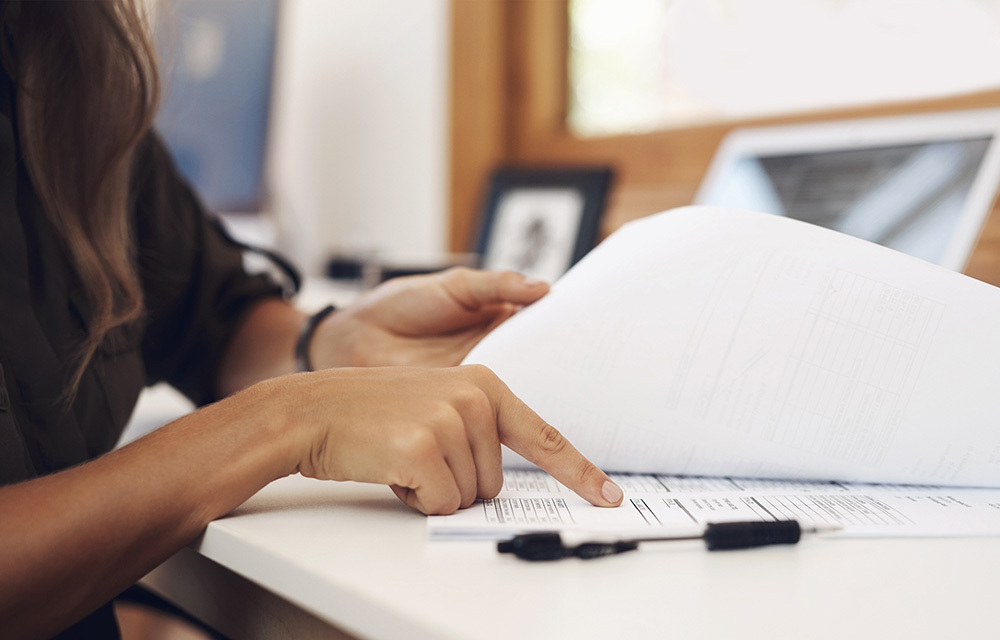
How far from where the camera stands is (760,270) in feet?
1.49

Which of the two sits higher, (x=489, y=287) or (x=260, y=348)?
(x=489, y=287)

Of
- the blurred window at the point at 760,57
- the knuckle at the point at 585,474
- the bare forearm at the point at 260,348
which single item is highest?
the blurred window at the point at 760,57

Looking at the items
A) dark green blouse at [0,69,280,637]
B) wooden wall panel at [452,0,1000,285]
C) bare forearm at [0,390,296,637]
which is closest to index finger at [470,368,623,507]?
bare forearm at [0,390,296,637]

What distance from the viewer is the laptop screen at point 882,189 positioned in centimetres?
82

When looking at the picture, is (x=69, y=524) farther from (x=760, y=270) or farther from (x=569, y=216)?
(x=569, y=216)

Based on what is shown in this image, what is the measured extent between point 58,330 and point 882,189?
0.83 meters

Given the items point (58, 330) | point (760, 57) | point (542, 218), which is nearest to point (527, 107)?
point (542, 218)

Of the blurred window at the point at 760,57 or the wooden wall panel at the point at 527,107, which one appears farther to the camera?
the wooden wall panel at the point at 527,107

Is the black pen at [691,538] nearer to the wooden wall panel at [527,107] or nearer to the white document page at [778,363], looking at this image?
the white document page at [778,363]

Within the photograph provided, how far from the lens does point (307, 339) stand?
771 mm

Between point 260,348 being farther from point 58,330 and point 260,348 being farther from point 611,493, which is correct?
point 611,493

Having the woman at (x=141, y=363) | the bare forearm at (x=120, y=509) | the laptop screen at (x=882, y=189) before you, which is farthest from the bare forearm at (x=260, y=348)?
the laptop screen at (x=882, y=189)

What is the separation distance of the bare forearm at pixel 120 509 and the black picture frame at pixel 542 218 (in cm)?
91

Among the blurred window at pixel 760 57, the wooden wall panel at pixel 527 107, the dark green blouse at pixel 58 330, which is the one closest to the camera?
the dark green blouse at pixel 58 330
